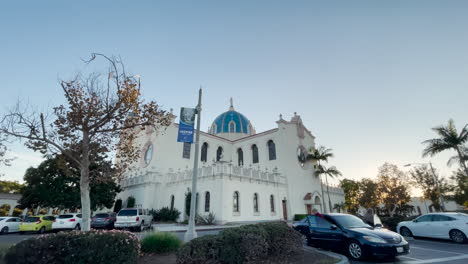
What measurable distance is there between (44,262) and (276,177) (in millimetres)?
26034

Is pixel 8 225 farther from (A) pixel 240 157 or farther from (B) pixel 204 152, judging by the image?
(A) pixel 240 157

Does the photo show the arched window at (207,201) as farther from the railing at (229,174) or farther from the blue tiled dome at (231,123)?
the blue tiled dome at (231,123)

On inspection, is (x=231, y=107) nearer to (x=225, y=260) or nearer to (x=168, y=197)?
(x=168, y=197)

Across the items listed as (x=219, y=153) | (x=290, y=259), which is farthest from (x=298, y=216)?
(x=290, y=259)

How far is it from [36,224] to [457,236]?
88.3ft

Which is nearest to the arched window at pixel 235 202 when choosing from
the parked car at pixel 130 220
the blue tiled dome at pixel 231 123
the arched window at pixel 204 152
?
the parked car at pixel 130 220

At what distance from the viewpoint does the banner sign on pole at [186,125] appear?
10.8 m

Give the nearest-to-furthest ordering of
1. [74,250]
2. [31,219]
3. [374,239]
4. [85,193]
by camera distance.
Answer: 1. [74,250]
2. [374,239]
3. [85,193]
4. [31,219]

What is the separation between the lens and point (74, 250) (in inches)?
222

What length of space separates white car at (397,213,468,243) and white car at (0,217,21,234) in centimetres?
2819

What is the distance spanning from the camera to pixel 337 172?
1334 inches

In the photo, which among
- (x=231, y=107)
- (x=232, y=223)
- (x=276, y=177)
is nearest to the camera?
(x=232, y=223)

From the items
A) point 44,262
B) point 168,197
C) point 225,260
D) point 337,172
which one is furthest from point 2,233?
point 337,172

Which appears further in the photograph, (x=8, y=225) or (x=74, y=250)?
(x=8, y=225)
